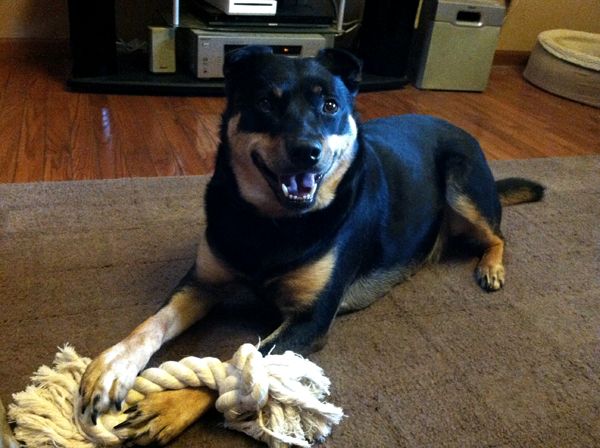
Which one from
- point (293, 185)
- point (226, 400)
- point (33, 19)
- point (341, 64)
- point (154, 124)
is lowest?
point (154, 124)

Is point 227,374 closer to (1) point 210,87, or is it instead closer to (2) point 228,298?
(2) point 228,298

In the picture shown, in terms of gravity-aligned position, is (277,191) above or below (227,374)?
above

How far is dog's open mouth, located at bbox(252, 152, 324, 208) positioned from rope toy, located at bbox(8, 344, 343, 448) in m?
0.33

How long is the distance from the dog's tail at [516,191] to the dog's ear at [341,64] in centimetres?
93

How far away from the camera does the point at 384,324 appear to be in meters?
1.46

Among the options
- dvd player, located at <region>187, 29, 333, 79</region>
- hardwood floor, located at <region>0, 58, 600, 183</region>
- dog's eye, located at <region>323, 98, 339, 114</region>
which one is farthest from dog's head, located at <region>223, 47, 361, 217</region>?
dvd player, located at <region>187, 29, 333, 79</region>

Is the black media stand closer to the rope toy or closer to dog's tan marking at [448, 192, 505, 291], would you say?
dog's tan marking at [448, 192, 505, 291]

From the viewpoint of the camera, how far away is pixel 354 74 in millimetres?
1396

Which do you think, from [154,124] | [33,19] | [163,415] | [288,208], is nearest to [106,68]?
[154,124]

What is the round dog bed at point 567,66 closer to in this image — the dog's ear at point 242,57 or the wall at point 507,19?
the wall at point 507,19

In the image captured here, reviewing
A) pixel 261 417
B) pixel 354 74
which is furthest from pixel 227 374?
pixel 354 74

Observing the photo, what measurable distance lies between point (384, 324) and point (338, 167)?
1.41 ft

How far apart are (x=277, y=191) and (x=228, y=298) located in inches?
14.4

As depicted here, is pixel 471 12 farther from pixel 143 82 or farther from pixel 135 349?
pixel 135 349
